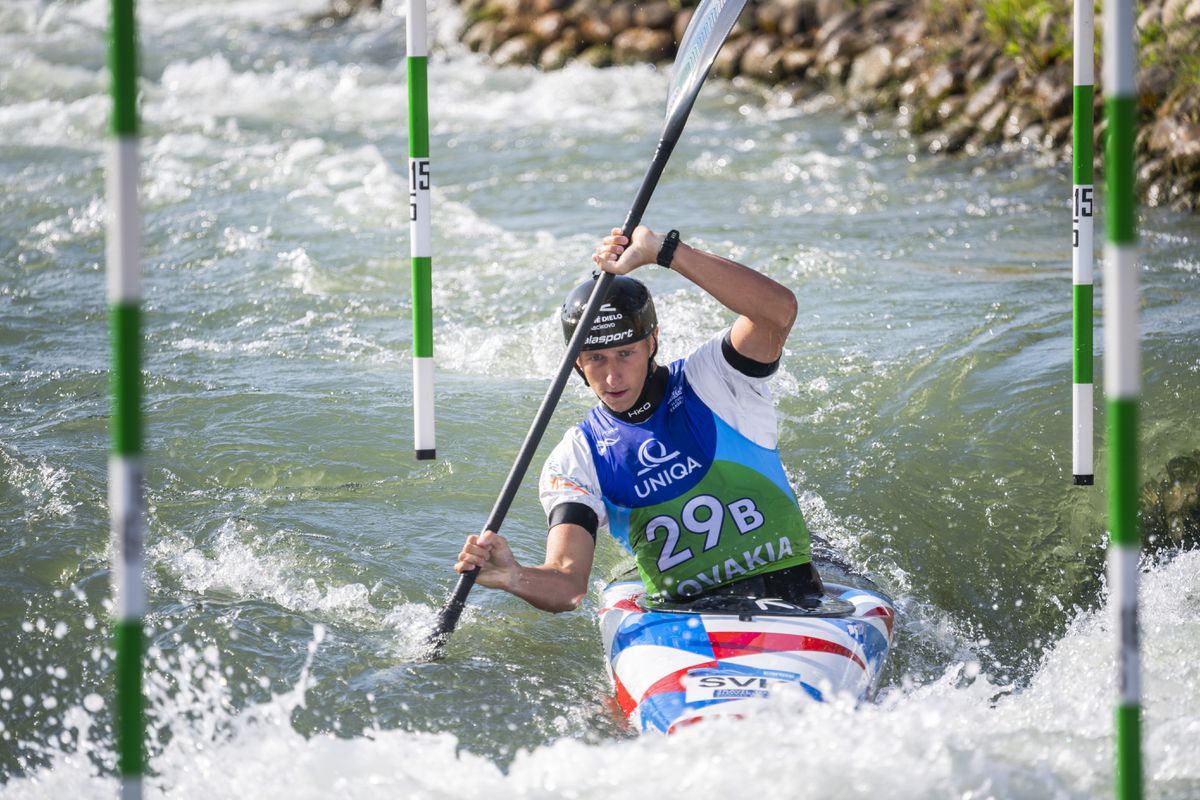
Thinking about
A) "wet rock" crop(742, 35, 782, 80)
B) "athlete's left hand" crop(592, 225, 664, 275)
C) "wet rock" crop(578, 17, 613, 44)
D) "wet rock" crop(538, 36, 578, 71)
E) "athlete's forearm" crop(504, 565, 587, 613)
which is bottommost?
"athlete's forearm" crop(504, 565, 587, 613)

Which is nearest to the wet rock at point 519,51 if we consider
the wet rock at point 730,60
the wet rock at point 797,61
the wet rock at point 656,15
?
the wet rock at point 656,15

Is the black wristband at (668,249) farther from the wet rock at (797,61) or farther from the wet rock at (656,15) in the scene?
the wet rock at (656,15)

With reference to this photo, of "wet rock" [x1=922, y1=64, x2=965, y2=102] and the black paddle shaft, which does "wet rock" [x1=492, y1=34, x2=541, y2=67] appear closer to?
"wet rock" [x1=922, y1=64, x2=965, y2=102]

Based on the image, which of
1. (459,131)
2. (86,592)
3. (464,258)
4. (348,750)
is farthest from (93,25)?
Result: (348,750)

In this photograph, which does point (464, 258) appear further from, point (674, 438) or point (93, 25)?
point (93, 25)

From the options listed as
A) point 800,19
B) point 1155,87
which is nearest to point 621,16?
point 800,19

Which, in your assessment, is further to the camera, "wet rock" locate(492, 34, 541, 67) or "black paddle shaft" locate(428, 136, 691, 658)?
"wet rock" locate(492, 34, 541, 67)

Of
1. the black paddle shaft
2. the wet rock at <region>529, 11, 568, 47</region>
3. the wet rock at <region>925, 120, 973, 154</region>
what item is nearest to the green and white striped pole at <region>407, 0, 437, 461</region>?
the black paddle shaft

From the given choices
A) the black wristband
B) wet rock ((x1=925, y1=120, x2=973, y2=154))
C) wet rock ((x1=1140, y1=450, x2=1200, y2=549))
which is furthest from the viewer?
wet rock ((x1=925, y1=120, x2=973, y2=154))

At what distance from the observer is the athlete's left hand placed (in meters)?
4.04

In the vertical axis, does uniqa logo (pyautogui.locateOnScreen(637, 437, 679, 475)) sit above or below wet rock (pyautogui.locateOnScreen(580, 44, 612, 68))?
below

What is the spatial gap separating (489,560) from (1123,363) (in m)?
1.99

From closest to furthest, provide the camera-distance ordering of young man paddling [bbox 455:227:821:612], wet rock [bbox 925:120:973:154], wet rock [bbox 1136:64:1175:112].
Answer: young man paddling [bbox 455:227:821:612] < wet rock [bbox 1136:64:1175:112] < wet rock [bbox 925:120:973:154]

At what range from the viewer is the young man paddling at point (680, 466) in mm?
4172
